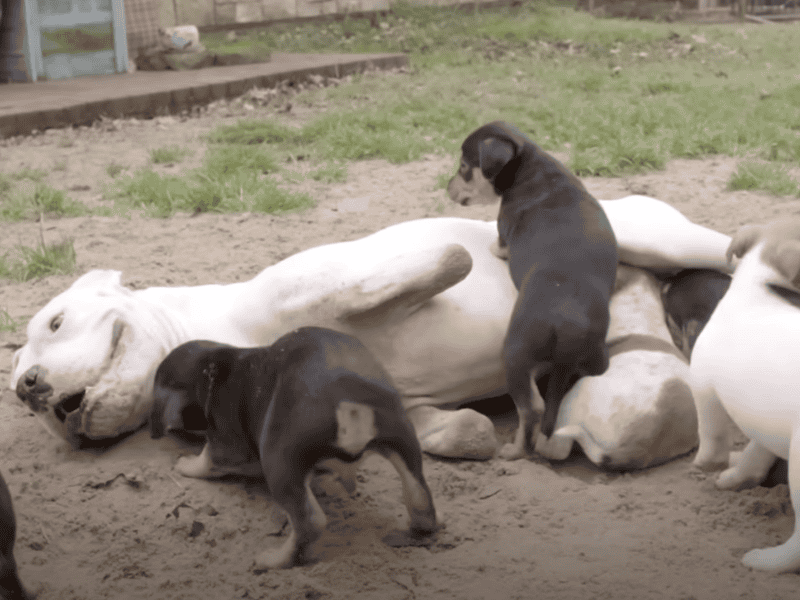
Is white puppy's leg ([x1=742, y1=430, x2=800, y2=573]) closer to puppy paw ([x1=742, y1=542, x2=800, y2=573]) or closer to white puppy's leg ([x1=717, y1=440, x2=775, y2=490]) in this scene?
puppy paw ([x1=742, y1=542, x2=800, y2=573])

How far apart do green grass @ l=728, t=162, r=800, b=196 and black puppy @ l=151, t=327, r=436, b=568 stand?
12.6 ft

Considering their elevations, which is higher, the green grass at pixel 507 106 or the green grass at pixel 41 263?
the green grass at pixel 507 106

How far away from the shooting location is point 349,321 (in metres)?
2.68

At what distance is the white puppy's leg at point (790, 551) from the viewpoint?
178 cm

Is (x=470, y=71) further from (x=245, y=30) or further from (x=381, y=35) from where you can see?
(x=245, y=30)

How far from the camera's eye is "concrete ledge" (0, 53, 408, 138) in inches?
293

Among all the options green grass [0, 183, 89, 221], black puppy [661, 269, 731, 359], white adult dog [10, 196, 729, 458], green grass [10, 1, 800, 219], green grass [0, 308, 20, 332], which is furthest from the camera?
green grass [10, 1, 800, 219]

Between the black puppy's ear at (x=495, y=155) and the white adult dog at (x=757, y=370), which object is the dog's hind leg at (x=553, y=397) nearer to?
the white adult dog at (x=757, y=370)

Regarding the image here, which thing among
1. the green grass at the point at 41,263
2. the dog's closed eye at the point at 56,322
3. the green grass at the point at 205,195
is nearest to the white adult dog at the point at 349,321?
the dog's closed eye at the point at 56,322

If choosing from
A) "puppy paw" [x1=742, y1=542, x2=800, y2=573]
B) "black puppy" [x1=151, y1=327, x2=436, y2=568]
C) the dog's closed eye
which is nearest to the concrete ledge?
the dog's closed eye

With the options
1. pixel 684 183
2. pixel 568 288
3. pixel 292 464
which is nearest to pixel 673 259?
pixel 568 288

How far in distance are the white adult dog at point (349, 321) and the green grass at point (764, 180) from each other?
2.47m

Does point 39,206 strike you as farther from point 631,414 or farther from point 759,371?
point 759,371

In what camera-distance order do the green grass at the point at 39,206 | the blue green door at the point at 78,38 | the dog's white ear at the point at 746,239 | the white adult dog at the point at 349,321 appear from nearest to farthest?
the dog's white ear at the point at 746,239
the white adult dog at the point at 349,321
the green grass at the point at 39,206
the blue green door at the point at 78,38
